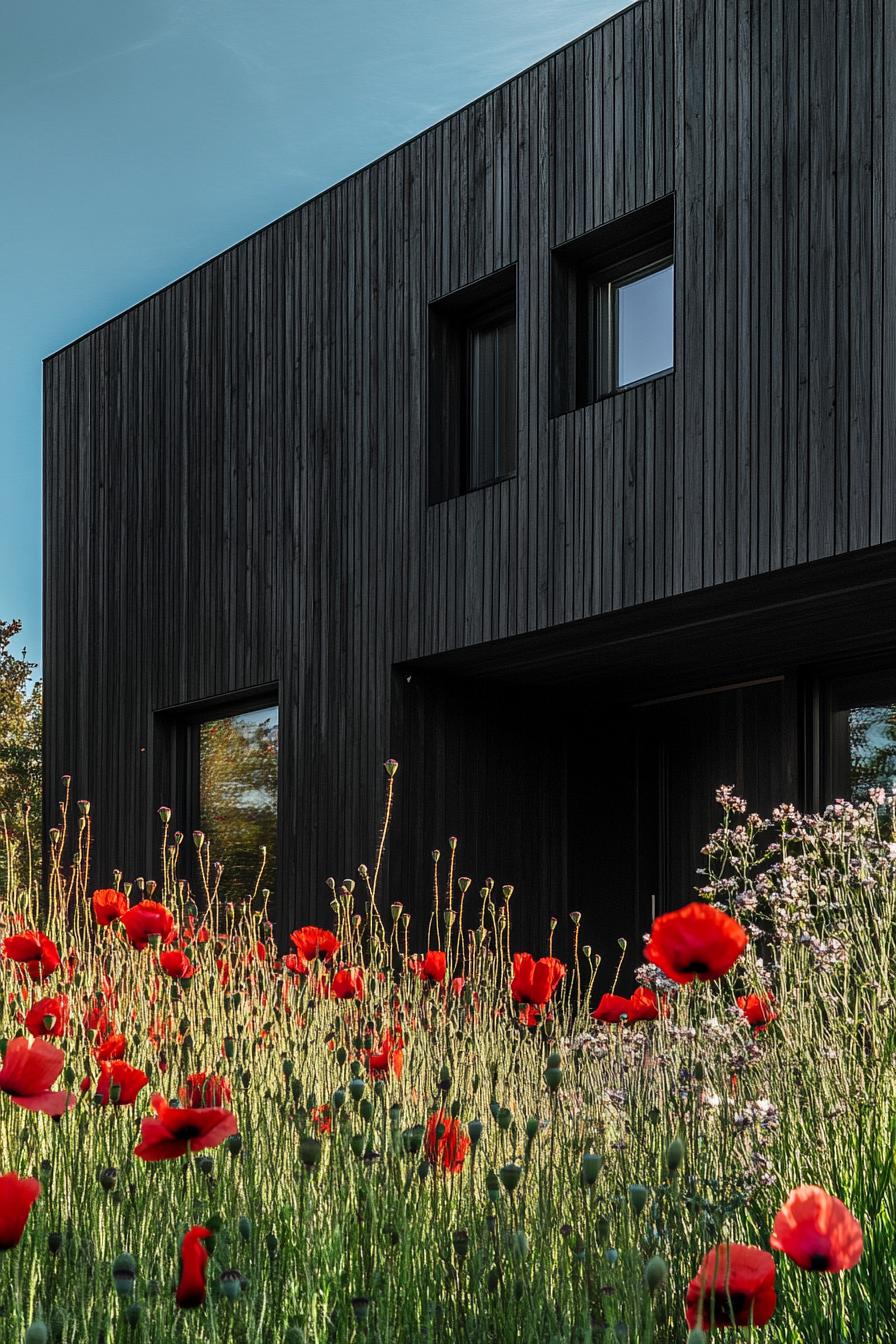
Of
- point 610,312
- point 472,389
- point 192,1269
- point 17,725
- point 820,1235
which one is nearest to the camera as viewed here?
point 820,1235

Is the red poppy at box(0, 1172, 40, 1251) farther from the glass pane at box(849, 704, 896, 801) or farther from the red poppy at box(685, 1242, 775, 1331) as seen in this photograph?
the glass pane at box(849, 704, 896, 801)

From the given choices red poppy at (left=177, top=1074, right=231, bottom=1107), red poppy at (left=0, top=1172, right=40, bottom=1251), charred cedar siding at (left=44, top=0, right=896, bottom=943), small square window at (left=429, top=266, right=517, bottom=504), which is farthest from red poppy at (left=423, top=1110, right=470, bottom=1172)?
small square window at (left=429, top=266, right=517, bottom=504)

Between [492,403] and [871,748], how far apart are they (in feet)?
9.17

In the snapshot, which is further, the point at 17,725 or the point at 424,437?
the point at 17,725

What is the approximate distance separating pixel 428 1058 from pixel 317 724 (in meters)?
4.83

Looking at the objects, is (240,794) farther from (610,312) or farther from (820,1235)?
(820,1235)

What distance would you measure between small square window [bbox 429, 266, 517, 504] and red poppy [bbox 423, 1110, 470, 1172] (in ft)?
18.5

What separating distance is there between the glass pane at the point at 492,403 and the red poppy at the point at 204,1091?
5.29 metres

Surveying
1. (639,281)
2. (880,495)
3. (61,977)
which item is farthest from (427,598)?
(61,977)

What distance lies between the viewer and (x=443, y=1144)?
8.13 feet

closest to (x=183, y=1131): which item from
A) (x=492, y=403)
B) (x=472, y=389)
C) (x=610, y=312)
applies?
(x=610, y=312)

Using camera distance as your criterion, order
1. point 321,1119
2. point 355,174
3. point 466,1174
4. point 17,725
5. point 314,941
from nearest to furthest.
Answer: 1. point 321,1119
2. point 466,1174
3. point 314,941
4. point 355,174
5. point 17,725

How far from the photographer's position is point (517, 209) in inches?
298

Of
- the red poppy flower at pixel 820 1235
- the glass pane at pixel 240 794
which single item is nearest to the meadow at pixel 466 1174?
the red poppy flower at pixel 820 1235
